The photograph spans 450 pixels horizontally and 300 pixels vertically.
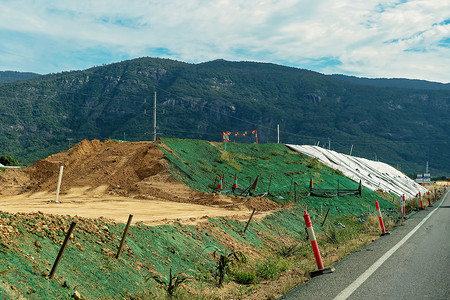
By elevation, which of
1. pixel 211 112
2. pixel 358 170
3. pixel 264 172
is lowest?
pixel 358 170

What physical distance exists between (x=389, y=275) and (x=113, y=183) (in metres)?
17.7

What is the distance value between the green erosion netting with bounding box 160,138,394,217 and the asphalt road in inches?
463

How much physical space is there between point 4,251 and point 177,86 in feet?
542

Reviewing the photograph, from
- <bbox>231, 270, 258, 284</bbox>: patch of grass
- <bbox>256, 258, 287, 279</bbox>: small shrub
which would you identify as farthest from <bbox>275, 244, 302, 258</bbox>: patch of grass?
<bbox>231, 270, 258, 284</bbox>: patch of grass

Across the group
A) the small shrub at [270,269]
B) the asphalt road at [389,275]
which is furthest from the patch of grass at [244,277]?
the asphalt road at [389,275]

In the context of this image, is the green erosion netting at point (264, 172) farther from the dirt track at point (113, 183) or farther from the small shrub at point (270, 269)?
the small shrub at point (270, 269)

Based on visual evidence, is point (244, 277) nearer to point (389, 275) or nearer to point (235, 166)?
point (389, 275)

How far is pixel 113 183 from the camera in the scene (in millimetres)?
23094

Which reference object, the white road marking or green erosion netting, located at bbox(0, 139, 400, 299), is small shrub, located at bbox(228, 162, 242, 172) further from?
the white road marking

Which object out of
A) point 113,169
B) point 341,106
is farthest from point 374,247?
point 341,106

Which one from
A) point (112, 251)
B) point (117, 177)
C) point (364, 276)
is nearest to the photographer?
point (112, 251)

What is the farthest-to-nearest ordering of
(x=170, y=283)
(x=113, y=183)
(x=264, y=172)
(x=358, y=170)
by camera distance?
(x=358, y=170) → (x=264, y=172) → (x=113, y=183) → (x=170, y=283)

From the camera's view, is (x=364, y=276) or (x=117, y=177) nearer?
(x=364, y=276)

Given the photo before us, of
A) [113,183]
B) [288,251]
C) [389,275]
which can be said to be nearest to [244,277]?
[389,275]
